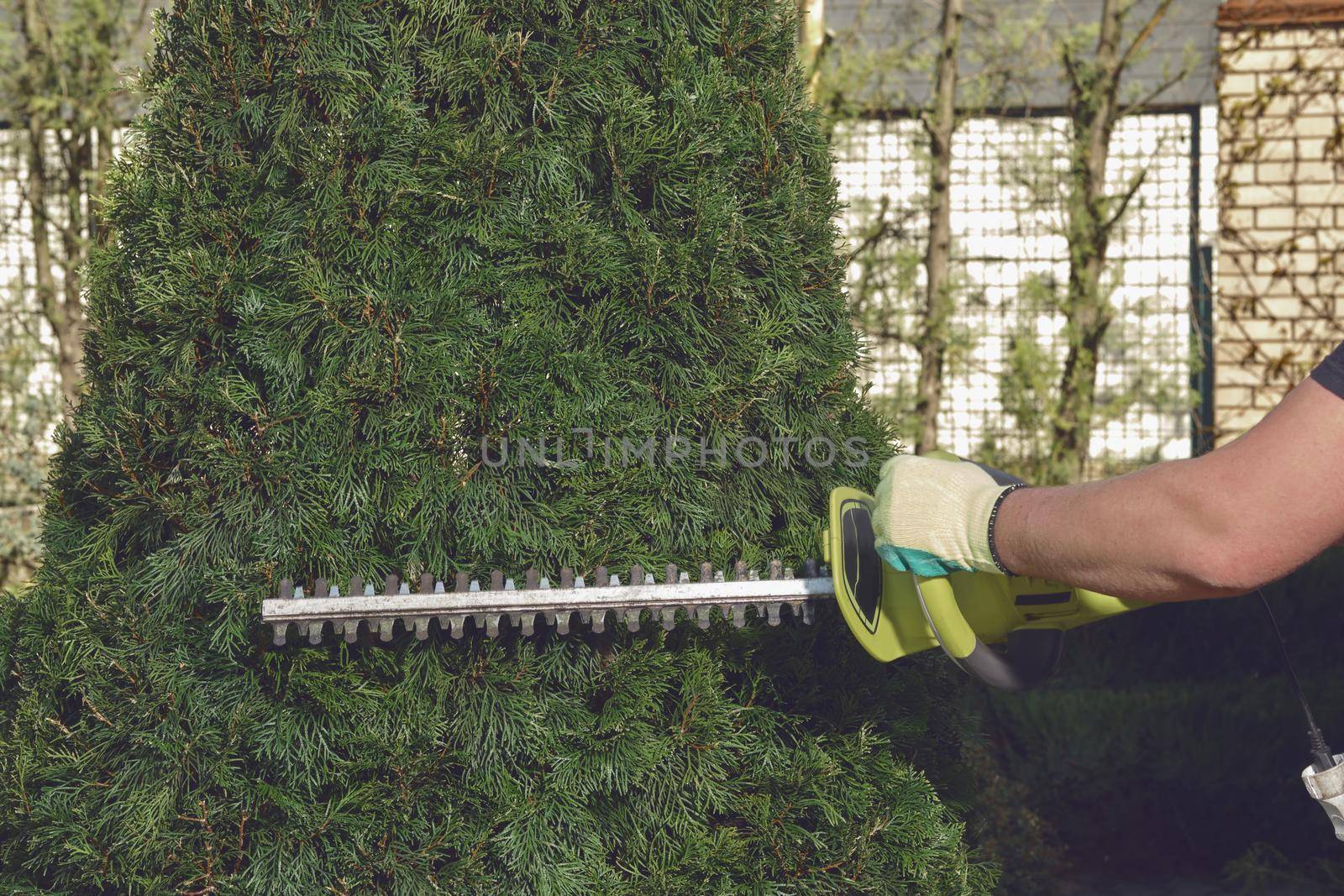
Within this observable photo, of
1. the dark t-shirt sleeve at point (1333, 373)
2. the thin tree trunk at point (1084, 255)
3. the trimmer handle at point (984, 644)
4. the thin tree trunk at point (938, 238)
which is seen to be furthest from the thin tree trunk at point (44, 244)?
the dark t-shirt sleeve at point (1333, 373)

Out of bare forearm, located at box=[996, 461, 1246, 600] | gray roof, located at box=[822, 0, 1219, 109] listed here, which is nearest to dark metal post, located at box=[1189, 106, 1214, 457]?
gray roof, located at box=[822, 0, 1219, 109]

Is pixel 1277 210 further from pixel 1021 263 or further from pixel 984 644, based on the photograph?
pixel 984 644

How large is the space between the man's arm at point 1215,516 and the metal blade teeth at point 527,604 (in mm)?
529

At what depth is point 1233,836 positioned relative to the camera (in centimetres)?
460

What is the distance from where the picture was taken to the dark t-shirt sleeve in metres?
1.50

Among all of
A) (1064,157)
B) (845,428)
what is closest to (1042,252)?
(1064,157)

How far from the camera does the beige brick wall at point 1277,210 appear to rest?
771 cm

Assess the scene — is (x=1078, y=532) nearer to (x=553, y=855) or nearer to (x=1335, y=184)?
(x=553, y=855)

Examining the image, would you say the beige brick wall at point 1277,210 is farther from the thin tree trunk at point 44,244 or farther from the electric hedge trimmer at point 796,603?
the thin tree trunk at point 44,244

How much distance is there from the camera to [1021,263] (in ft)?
26.6

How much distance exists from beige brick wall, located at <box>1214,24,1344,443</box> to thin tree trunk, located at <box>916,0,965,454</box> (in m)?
1.84

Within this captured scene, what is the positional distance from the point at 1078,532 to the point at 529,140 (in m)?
1.31

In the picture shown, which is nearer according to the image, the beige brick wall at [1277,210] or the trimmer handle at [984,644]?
the trimmer handle at [984,644]

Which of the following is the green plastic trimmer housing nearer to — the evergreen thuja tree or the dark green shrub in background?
the evergreen thuja tree
